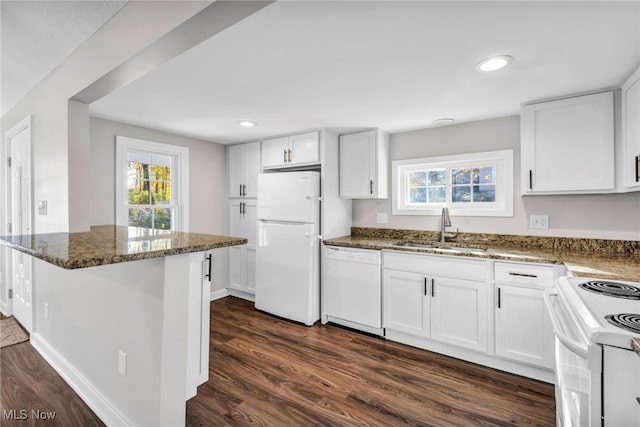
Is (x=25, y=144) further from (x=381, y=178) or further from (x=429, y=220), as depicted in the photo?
(x=429, y=220)

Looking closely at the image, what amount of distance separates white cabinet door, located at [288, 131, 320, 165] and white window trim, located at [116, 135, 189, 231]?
137 cm

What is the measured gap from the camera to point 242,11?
3.57 feet

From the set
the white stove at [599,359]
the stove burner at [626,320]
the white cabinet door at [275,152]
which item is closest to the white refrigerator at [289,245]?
the white cabinet door at [275,152]

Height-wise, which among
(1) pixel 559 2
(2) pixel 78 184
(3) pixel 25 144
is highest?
(1) pixel 559 2

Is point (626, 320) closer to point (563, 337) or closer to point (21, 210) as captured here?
point (563, 337)

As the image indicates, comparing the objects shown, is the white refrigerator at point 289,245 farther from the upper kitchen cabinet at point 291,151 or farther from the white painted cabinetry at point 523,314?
the white painted cabinetry at point 523,314

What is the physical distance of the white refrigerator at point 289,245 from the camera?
3.16 metres

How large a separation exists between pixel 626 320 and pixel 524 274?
1.23m

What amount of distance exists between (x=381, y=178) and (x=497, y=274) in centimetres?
146

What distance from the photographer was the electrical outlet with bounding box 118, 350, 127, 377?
4.96ft

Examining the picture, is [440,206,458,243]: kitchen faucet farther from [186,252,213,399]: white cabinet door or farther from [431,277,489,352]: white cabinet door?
[186,252,213,399]: white cabinet door

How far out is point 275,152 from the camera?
365 cm

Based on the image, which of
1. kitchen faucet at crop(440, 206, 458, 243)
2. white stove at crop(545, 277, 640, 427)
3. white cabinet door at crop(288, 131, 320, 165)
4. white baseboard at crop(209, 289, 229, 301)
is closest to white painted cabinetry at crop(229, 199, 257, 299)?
white baseboard at crop(209, 289, 229, 301)

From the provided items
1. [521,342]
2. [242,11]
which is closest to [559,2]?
[242,11]
